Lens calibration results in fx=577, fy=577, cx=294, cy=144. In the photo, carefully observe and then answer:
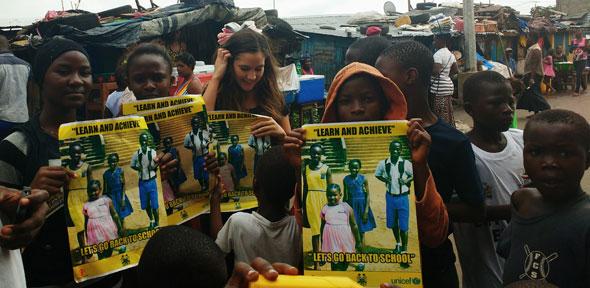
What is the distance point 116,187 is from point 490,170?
5.40 feet

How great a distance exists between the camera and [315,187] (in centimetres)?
195

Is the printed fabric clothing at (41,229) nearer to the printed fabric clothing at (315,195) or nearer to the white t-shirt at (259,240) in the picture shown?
the white t-shirt at (259,240)

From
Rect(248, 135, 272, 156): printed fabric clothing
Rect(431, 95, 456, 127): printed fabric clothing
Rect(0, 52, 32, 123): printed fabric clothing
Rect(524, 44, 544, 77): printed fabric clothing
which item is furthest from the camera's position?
Rect(524, 44, 544, 77): printed fabric clothing

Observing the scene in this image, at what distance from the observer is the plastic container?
767 cm

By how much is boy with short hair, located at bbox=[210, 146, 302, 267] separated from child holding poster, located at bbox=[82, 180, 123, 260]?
403 mm

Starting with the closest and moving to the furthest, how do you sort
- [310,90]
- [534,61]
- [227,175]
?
[227,175], [310,90], [534,61]

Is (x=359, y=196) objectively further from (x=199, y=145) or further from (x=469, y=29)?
(x=469, y=29)

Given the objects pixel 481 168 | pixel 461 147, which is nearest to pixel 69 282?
pixel 461 147

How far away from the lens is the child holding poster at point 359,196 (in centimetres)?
192

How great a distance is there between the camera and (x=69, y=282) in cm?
223

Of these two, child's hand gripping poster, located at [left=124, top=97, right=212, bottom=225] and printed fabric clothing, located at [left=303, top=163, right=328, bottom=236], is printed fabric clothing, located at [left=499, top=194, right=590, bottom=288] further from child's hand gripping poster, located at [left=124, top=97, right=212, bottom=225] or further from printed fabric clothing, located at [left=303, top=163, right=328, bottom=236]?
child's hand gripping poster, located at [left=124, top=97, right=212, bottom=225]

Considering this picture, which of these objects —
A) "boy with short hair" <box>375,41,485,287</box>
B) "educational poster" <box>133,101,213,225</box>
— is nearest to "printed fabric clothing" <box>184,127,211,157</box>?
"educational poster" <box>133,101,213,225</box>

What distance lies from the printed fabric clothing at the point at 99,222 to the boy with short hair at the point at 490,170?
5.23 feet

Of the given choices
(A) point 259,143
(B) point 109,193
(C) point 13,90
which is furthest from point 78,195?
(C) point 13,90
